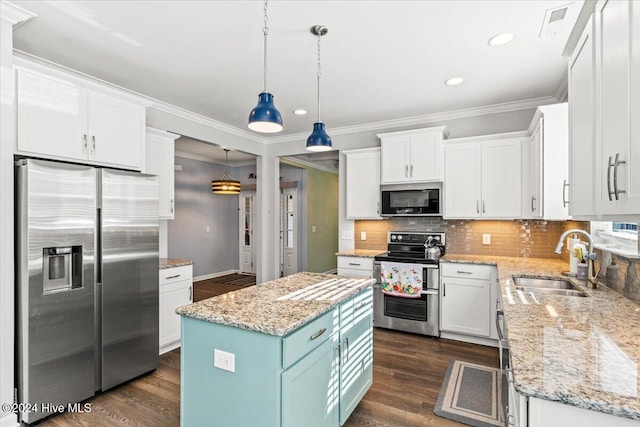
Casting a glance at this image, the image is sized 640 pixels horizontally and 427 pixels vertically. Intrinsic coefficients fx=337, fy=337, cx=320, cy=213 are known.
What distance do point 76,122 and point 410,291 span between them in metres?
3.54

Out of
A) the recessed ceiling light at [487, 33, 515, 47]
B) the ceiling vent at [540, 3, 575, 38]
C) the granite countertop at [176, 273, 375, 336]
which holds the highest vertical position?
the ceiling vent at [540, 3, 575, 38]

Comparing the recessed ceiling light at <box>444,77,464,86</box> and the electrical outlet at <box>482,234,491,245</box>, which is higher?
the recessed ceiling light at <box>444,77,464,86</box>

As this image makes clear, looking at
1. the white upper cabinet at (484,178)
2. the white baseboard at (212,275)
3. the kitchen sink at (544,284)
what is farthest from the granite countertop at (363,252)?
the white baseboard at (212,275)

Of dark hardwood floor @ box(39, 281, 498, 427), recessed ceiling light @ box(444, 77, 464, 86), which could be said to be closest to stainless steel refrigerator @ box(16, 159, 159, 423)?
dark hardwood floor @ box(39, 281, 498, 427)

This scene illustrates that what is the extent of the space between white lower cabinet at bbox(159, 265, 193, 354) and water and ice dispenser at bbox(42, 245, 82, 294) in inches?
34.9

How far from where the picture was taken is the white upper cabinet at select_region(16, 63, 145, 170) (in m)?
2.34

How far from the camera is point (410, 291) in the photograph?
12.5 ft

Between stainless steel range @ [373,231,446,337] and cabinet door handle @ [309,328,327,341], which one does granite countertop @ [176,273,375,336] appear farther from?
stainless steel range @ [373,231,446,337]

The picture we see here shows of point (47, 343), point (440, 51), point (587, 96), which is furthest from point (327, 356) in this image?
point (440, 51)

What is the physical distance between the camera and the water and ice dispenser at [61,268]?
236 centimetres

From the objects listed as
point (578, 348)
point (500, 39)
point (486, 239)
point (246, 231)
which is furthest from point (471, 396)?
point (246, 231)

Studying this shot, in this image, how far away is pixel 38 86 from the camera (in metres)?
2.39

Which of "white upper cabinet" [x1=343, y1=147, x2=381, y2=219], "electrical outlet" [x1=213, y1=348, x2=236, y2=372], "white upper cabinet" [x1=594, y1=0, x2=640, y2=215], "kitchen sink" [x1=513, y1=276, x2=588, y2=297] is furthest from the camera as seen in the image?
"white upper cabinet" [x1=343, y1=147, x2=381, y2=219]

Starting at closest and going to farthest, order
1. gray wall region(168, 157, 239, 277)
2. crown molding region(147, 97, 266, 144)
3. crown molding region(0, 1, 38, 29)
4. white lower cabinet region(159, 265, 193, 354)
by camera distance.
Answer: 1. crown molding region(0, 1, 38, 29)
2. white lower cabinet region(159, 265, 193, 354)
3. crown molding region(147, 97, 266, 144)
4. gray wall region(168, 157, 239, 277)
